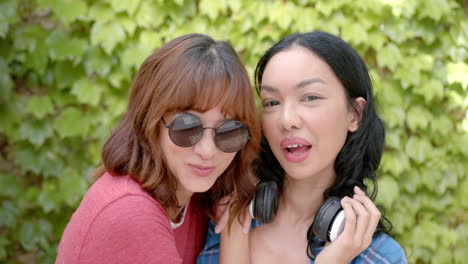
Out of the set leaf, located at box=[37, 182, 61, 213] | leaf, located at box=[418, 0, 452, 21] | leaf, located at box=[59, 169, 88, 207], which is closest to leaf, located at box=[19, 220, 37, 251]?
leaf, located at box=[37, 182, 61, 213]

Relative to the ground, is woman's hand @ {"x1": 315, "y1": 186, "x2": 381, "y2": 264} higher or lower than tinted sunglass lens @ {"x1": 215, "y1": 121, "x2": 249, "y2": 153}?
lower

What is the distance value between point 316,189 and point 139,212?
34.6 inches

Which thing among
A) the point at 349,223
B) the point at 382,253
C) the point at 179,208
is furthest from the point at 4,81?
the point at 382,253

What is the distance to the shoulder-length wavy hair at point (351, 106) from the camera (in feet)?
6.04

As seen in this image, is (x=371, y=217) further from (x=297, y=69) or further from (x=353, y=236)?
(x=297, y=69)

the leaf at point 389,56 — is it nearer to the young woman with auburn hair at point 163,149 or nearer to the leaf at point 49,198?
the young woman with auburn hair at point 163,149

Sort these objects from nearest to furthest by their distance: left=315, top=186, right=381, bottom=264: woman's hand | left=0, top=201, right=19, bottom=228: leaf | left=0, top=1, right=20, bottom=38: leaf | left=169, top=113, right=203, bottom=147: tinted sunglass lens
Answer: left=169, top=113, right=203, bottom=147: tinted sunglass lens, left=315, top=186, right=381, bottom=264: woman's hand, left=0, top=1, right=20, bottom=38: leaf, left=0, top=201, right=19, bottom=228: leaf

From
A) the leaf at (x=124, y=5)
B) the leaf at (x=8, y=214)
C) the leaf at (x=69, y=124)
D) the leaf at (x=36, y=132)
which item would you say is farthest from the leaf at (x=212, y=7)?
the leaf at (x=8, y=214)

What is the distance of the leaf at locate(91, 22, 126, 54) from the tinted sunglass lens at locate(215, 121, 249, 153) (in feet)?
5.12

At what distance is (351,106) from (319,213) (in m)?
0.48

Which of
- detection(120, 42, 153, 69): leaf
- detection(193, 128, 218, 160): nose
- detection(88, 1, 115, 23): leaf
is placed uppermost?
detection(88, 1, 115, 23): leaf

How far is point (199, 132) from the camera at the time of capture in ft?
5.28

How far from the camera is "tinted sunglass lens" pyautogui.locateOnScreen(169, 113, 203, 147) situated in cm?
157

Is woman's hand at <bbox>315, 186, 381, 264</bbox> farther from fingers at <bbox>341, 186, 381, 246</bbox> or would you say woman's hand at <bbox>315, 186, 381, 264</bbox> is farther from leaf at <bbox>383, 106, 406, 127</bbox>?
leaf at <bbox>383, 106, 406, 127</bbox>
